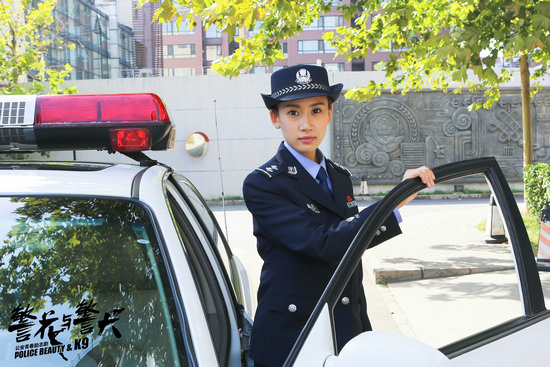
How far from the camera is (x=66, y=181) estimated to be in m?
1.68

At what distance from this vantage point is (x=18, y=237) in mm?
1604

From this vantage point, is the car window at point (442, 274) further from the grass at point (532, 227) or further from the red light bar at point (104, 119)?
A: the red light bar at point (104, 119)

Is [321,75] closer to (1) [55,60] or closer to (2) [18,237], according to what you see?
(2) [18,237]

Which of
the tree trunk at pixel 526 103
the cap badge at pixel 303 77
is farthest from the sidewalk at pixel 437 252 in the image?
the cap badge at pixel 303 77

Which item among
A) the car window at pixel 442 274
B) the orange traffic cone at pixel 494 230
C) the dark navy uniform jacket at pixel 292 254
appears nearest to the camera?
the dark navy uniform jacket at pixel 292 254

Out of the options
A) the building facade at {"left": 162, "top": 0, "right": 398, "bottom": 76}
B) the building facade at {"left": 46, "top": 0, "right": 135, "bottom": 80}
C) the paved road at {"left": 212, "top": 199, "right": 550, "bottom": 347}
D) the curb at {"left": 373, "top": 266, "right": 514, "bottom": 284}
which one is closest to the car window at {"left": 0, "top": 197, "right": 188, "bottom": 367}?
the paved road at {"left": 212, "top": 199, "right": 550, "bottom": 347}

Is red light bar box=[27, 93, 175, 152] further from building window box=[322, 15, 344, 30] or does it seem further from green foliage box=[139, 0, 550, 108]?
building window box=[322, 15, 344, 30]

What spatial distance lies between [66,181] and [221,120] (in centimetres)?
1836

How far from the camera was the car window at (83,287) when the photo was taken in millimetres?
1479

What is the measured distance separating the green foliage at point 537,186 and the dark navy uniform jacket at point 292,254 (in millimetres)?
8987

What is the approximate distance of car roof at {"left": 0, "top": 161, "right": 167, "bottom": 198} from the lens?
164 cm

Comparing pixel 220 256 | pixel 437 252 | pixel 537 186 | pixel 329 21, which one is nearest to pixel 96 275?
pixel 220 256

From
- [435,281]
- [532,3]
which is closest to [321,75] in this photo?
[532,3]

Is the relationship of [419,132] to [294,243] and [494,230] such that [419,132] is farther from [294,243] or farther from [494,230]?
[294,243]
